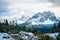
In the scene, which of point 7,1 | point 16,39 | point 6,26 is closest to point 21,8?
point 7,1

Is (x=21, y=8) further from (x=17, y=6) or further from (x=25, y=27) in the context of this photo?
(x=25, y=27)

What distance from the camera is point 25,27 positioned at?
2330mm

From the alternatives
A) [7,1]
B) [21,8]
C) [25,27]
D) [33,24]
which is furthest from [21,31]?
[7,1]

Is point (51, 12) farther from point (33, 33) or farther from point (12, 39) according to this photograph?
point (12, 39)

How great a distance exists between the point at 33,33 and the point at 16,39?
1.03ft

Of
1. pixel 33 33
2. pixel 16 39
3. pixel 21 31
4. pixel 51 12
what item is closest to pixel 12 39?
pixel 16 39

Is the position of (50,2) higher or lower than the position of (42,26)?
higher

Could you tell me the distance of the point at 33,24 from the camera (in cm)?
236

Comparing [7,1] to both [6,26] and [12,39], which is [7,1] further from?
[12,39]

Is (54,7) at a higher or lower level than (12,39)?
higher

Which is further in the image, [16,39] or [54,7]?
[54,7]

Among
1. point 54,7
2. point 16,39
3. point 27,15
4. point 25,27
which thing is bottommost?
point 16,39

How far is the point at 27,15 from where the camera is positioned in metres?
2.36

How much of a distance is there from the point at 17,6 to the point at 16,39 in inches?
23.4
